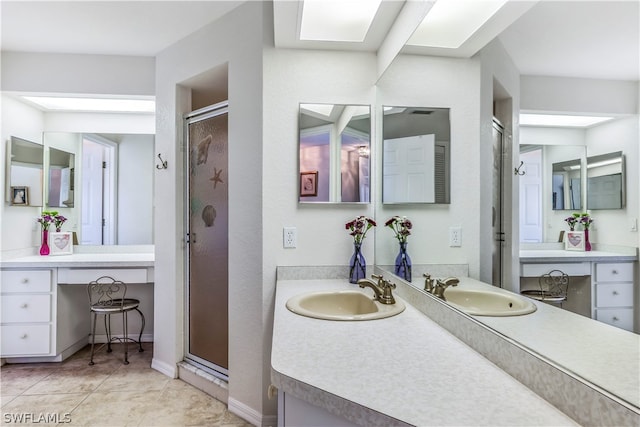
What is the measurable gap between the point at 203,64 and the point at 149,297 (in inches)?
88.1

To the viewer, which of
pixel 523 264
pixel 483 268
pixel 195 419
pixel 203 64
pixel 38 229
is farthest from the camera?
pixel 38 229

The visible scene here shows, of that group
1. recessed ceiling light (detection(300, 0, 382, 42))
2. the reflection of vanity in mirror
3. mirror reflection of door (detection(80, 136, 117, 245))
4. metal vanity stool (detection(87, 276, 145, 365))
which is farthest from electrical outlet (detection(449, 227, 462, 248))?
mirror reflection of door (detection(80, 136, 117, 245))

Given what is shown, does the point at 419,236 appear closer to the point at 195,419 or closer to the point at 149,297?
the point at 195,419

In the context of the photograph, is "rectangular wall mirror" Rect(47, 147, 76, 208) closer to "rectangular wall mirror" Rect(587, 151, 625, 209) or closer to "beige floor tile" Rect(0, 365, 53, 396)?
"beige floor tile" Rect(0, 365, 53, 396)

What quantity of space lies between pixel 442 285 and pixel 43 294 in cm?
307

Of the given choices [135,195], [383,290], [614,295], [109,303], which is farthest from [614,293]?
[135,195]

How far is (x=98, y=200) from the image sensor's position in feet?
10.9

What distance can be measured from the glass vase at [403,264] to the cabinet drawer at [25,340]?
2856 millimetres

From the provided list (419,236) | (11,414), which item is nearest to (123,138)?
(11,414)

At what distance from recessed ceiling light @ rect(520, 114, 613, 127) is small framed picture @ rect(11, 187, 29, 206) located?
3.78 metres

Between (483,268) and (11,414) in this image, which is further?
Result: (11,414)

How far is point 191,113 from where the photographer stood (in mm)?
2662

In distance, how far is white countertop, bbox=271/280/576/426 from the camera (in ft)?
2.21

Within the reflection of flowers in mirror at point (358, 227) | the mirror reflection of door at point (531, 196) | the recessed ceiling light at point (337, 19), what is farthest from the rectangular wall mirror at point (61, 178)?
the mirror reflection of door at point (531, 196)
